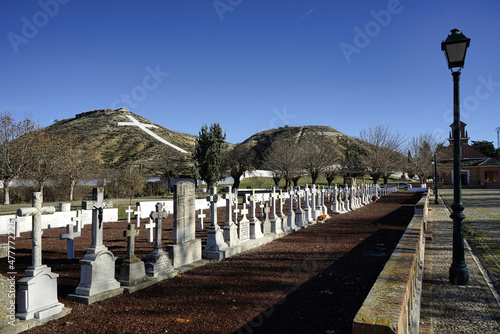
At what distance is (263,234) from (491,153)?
100 metres

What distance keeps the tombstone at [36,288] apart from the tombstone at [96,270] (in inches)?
16.6

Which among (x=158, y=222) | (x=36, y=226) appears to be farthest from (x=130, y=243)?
(x=36, y=226)

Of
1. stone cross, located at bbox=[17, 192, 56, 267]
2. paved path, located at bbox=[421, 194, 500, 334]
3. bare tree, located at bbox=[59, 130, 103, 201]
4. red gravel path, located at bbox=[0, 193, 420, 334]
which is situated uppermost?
bare tree, located at bbox=[59, 130, 103, 201]

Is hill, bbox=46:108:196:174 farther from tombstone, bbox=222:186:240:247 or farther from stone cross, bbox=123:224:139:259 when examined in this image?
stone cross, bbox=123:224:139:259

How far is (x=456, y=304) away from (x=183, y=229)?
187 inches

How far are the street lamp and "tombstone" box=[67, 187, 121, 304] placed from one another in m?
5.73

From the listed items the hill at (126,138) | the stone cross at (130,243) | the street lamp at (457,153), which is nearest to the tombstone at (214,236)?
the stone cross at (130,243)

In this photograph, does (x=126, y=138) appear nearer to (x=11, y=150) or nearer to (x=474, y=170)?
(x=11, y=150)

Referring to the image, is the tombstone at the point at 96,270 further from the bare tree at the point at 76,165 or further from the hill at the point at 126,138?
the hill at the point at 126,138

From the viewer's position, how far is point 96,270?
4520mm

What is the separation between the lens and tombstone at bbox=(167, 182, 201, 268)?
6.09 m

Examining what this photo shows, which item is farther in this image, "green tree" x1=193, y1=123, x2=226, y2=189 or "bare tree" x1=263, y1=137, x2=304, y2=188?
"green tree" x1=193, y1=123, x2=226, y2=189

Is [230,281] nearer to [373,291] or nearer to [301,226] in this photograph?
[373,291]

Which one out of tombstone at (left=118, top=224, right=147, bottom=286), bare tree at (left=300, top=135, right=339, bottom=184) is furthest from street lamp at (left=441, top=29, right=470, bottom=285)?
bare tree at (left=300, top=135, right=339, bottom=184)
